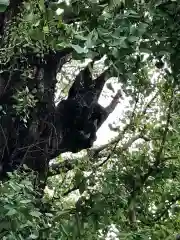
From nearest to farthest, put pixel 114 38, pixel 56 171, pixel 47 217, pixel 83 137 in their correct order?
pixel 114 38 < pixel 47 217 < pixel 83 137 < pixel 56 171

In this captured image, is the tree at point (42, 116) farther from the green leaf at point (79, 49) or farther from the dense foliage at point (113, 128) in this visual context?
the green leaf at point (79, 49)

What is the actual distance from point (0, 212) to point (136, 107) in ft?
4.90

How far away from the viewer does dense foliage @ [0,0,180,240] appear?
1329 millimetres

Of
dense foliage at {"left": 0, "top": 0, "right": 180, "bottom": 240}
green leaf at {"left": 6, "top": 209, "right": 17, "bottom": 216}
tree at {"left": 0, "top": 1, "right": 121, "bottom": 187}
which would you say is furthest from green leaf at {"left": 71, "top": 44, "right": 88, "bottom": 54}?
tree at {"left": 0, "top": 1, "right": 121, "bottom": 187}

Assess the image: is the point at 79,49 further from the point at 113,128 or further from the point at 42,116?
the point at 42,116

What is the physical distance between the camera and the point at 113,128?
2887 millimetres

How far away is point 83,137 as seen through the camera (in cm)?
360

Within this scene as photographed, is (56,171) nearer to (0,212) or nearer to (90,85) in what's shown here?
(90,85)

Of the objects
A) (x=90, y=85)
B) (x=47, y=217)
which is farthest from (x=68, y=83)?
(x=47, y=217)

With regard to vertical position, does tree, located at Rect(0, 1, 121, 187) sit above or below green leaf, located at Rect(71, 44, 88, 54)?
above

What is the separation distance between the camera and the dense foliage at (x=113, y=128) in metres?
1.33

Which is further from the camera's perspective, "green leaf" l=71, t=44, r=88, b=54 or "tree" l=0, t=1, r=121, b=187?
"tree" l=0, t=1, r=121, b=187

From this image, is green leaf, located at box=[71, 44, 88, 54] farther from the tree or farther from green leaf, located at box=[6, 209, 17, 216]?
the tree

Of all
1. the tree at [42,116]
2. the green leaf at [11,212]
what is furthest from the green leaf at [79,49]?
the tree at [42,116]
